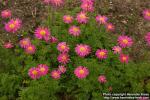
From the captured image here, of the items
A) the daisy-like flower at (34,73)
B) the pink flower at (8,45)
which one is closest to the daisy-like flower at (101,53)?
the daisy-like flower at (34,73)

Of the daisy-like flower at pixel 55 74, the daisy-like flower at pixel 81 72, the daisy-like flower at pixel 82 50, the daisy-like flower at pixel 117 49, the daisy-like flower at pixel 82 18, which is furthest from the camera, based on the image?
the daisy-like flower at pixel 82 18

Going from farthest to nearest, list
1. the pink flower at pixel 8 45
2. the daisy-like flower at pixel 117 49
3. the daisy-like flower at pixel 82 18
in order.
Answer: the pink flower at pixel 8 45, the daisy-like flower at pixel 82 18, the daisy-like flower at pixel 117 49

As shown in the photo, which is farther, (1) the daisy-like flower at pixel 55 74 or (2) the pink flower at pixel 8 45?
(2) the pink flower at pixel 8 45

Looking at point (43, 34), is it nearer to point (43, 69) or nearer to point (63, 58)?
point (63, 58)

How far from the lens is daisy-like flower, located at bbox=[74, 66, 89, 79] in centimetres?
496

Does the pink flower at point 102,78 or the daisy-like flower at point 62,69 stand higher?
the daisy-like flower at point 62,69

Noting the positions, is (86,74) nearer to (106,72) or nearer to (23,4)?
(106,72)

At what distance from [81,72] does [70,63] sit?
0.49 m

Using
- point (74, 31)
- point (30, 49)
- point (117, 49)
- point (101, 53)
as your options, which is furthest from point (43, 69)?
point (117, 49)

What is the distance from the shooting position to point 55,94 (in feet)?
17.4

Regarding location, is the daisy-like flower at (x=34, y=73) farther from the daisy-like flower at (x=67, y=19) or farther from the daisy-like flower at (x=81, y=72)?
the daisy-like flower at (x=67, y=19)

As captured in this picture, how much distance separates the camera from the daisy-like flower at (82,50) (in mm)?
5250

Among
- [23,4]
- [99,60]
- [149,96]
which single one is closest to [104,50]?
[99,60]

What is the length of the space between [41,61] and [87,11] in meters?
1.22
